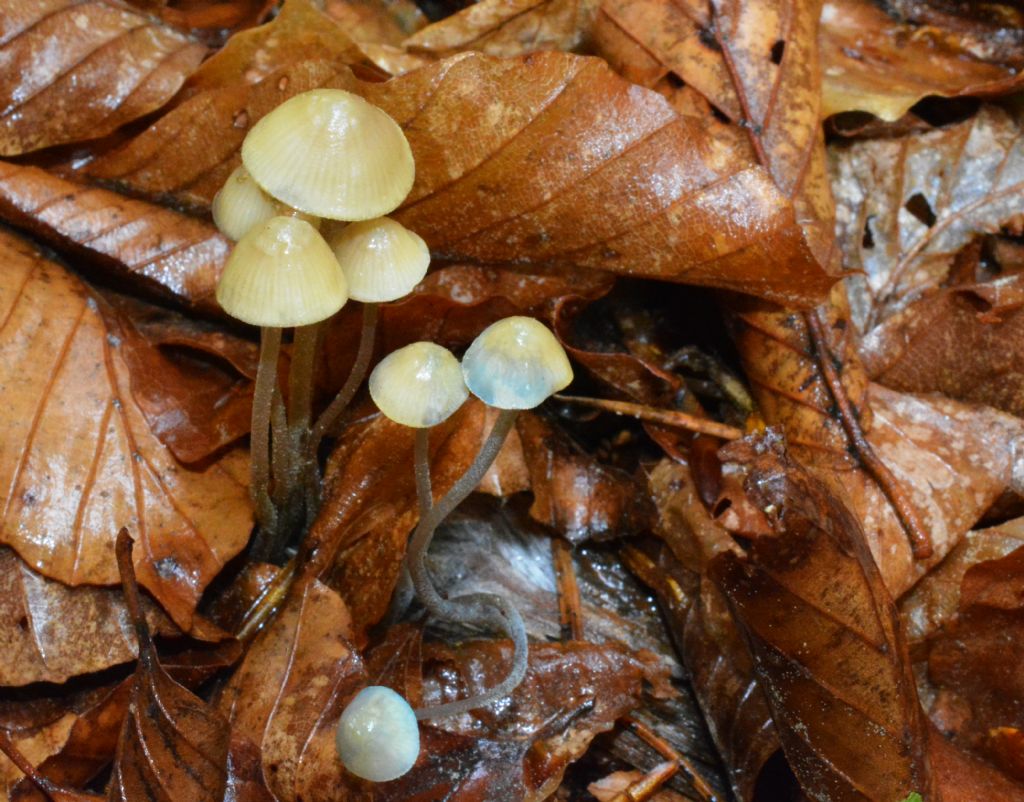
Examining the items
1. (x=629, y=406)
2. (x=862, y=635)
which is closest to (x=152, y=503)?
(x=629, y=406)

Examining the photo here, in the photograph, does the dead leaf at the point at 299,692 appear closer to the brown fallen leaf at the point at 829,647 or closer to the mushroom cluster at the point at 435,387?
the mushroom cluster at the point at 435,387

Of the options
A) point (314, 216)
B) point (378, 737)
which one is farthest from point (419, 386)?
point (378, 737)

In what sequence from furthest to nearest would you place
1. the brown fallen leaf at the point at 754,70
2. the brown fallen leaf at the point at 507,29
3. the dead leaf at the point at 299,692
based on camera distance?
the brown fallen leaf at the point at 507,29
the brown fallen leaf at the point at 754,70
the dead leaf at the point at 299,692

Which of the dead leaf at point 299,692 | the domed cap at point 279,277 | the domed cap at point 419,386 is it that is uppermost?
the domed cap at point 279,277

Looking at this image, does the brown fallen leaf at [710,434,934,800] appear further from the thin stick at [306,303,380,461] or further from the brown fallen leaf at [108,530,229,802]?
the brown fallen leaf at [108,530,229,802]

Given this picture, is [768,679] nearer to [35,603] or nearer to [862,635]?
[862,635]

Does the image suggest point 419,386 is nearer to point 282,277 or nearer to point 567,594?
point 282,277

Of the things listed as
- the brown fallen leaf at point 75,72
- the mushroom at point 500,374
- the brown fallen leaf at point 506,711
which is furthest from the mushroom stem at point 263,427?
the brown fallen leaf at point 75,72
